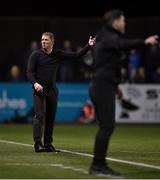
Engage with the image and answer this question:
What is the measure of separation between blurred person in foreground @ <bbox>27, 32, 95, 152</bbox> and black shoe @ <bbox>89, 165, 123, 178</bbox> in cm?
354

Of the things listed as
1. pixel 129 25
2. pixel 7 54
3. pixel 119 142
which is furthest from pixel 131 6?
pixel 119 142

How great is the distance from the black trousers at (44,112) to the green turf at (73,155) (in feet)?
1.31

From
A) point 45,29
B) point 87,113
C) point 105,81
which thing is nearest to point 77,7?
point 45,29

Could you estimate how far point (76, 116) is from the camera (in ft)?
84.8

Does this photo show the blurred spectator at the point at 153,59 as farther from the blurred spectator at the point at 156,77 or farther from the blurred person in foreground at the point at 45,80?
the blurred person in foreground at the point at 45,80

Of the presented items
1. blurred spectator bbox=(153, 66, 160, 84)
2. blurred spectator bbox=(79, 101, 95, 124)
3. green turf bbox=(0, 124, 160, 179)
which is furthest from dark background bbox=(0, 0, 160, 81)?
green turf bbox=(0, 124, 160, 179)

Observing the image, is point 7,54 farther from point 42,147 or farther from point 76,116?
point 42,147

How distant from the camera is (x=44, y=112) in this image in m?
14.5

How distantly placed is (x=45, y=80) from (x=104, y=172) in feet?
13.8

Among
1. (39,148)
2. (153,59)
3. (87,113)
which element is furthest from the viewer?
(153,59)

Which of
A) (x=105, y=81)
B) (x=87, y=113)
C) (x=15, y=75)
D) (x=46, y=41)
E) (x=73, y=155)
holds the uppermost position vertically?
(x=46, y=41)

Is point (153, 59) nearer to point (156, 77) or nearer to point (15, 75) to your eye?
point (156, 77)

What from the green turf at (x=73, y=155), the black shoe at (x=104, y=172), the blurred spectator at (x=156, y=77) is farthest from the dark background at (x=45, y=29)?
the black shoe at (x=104, y=172)

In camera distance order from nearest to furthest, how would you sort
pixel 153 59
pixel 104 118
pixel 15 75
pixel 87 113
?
1. pixel 104 118
2. pixel 87 113
3. pixel 15 75
4. pixel 153 59
